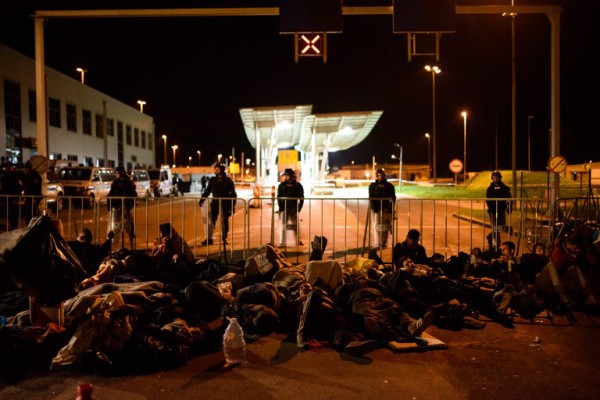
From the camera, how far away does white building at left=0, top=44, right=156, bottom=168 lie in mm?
34875

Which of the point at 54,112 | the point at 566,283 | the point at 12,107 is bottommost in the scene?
the point at 566,283

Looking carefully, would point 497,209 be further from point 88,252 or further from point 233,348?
point 88,252

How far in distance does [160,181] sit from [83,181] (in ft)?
30.2

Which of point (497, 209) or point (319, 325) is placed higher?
point (497, 209)

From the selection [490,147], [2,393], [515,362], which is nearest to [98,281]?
[2,393]

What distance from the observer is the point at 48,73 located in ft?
135

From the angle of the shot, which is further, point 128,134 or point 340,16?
point 128,134

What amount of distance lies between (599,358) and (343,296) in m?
2.76

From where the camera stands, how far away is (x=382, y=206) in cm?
1077

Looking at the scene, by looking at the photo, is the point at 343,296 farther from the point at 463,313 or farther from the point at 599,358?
the point at 599,358

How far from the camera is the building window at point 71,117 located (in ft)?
149

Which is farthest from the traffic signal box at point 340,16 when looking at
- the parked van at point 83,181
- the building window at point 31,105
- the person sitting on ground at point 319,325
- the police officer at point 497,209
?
the building window at point 31,105

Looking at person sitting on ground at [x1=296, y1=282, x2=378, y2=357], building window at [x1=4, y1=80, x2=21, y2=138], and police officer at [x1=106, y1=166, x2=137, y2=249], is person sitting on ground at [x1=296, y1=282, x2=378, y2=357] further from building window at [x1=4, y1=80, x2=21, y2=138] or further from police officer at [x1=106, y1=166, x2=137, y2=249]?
building window at [x1=4, y1=80, x2=21, y2=138]

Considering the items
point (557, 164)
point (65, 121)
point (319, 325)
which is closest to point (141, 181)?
point (65, 121)
